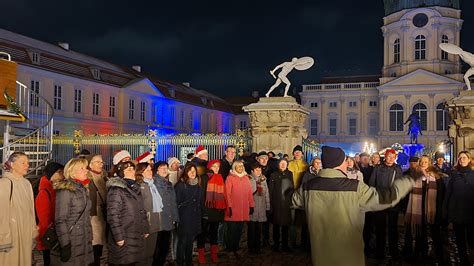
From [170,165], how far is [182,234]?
1.90 meters

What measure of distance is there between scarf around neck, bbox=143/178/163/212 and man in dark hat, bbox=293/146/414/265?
3345mm

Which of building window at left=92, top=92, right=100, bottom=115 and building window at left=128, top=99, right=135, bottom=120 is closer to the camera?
building window at left=92, top=92, right=100, bottom=115

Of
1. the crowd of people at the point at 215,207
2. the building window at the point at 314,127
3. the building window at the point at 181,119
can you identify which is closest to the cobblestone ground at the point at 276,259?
the crowd of people at the point at 215,207

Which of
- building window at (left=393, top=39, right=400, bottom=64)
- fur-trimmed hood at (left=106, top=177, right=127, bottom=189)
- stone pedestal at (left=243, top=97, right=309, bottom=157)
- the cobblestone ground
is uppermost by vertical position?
building window at (left=393, top=39, right=400, bottom=64)

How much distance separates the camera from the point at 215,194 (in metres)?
9.40

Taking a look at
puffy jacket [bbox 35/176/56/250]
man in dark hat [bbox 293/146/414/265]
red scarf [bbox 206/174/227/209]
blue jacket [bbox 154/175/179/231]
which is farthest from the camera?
red scarf [bbox 206/174/227/209]

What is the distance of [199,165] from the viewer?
34.0 feet

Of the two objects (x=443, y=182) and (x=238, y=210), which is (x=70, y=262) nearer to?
(x=238, y=210)

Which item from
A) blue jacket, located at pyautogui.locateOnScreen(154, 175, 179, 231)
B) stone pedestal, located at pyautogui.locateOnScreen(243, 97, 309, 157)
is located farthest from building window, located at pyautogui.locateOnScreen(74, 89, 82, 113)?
blue jacket, located at pyautogui.locateOnScreen(154, 175, 179, 231)

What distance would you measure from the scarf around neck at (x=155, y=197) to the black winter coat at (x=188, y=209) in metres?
0.54

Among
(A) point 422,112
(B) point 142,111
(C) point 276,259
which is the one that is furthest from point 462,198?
(A) point 422,112

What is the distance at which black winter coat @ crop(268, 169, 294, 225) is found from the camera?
984 centimetres

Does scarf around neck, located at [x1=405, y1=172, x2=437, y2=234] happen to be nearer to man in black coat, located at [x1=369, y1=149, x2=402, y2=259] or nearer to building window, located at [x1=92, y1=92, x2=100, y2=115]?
man in black coat, located at [x1=369, y1=149, x2=402, y2=259]

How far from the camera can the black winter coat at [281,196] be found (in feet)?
32.3
